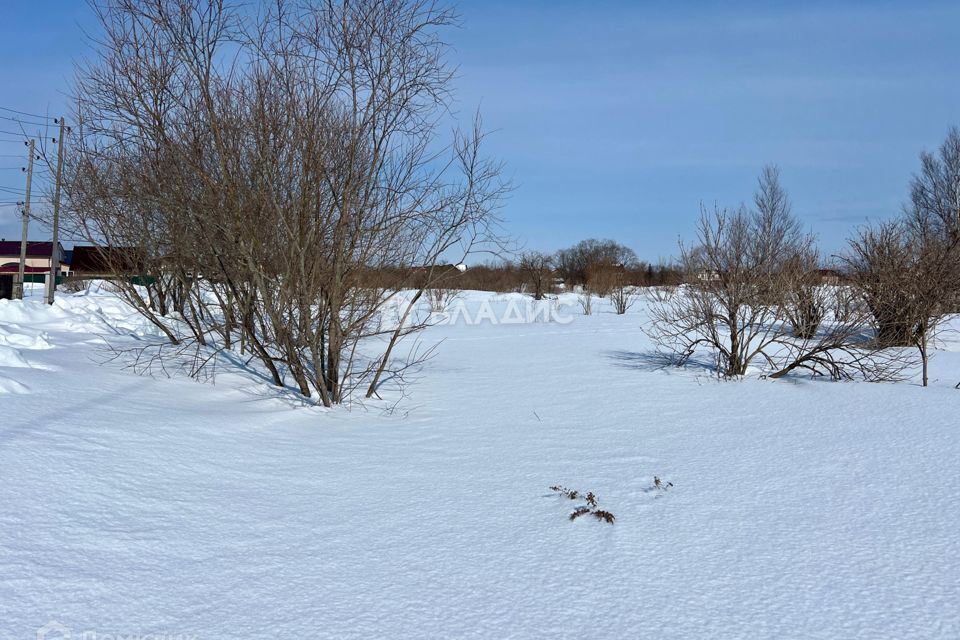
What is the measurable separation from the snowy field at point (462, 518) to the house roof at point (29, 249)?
187 feet

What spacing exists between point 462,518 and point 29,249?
207ft

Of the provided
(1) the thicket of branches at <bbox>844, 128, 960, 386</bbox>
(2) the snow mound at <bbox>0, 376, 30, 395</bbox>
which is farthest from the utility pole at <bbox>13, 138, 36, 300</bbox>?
(1) the thicket of branches at <bbox>844, 128, 960, 386</bbox>

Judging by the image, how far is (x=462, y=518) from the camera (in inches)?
131

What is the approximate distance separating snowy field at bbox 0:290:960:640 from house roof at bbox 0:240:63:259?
57022 mm

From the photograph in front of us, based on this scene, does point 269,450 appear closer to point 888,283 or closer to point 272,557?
point 272,557

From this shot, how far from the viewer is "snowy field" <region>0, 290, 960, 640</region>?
7.59 ft

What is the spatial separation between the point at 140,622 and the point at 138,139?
241 inches

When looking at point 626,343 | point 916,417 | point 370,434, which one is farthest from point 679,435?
point 626,343

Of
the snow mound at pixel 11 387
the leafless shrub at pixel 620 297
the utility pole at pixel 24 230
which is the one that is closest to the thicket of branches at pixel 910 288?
the snow mound at pixel 11 387

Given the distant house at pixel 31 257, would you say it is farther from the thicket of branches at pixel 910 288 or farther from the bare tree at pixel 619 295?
the thicket of branches at pixel 910 288

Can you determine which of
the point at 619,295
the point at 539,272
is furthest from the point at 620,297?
the point at 539,272

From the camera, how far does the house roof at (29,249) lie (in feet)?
176

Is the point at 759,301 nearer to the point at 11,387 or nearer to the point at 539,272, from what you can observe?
the point at 11,387

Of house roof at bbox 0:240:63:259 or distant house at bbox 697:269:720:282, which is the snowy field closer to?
distant house at bbox 697:269:720:282
